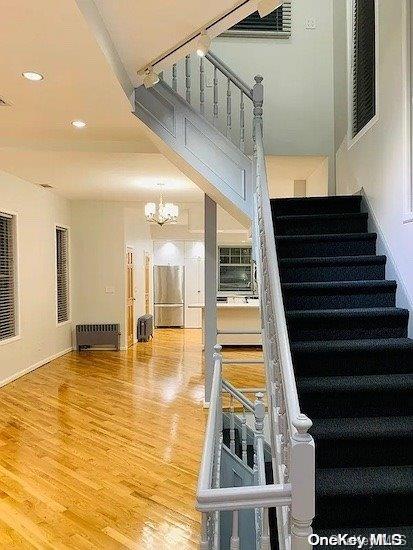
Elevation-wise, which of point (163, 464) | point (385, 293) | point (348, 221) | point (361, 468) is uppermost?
point (348, 221)

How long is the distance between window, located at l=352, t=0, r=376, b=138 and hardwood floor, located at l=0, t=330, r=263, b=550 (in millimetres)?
3535

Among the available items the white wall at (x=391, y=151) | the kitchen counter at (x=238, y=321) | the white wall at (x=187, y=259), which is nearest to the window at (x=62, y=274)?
the kitchen counter at (x=238, y=321)

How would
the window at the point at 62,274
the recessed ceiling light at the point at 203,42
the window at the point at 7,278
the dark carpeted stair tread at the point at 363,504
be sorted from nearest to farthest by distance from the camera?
1. the dark carpeted stair tread at the point at 363,504
2. the recessed ceiling light at the point at 203,42
3. the window at the point at 7,278
4. the window at the point at 62,274

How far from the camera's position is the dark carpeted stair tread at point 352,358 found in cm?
258

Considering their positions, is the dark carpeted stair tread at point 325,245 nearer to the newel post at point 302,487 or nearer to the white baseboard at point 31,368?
the newel post at point 302,487

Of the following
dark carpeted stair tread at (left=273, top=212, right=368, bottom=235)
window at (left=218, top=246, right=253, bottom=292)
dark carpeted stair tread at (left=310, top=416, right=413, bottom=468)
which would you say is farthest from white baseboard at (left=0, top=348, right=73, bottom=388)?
window at (left=218, top=246, right=253, bottom=292)

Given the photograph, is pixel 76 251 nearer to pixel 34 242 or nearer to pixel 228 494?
pixel 34 242

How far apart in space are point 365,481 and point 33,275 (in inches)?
247

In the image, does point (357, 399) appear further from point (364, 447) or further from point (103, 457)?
point (103, 457)

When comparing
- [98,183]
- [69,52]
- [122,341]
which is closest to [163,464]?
[69,52]

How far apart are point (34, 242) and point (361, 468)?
6337 millimetres

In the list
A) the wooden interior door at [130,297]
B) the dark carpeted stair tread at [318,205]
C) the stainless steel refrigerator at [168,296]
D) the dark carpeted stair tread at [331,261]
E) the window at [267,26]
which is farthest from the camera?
the stainless steel refrigerator at [168,296]

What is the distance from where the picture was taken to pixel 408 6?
2.81m

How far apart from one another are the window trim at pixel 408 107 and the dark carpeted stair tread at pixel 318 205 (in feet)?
3.23
